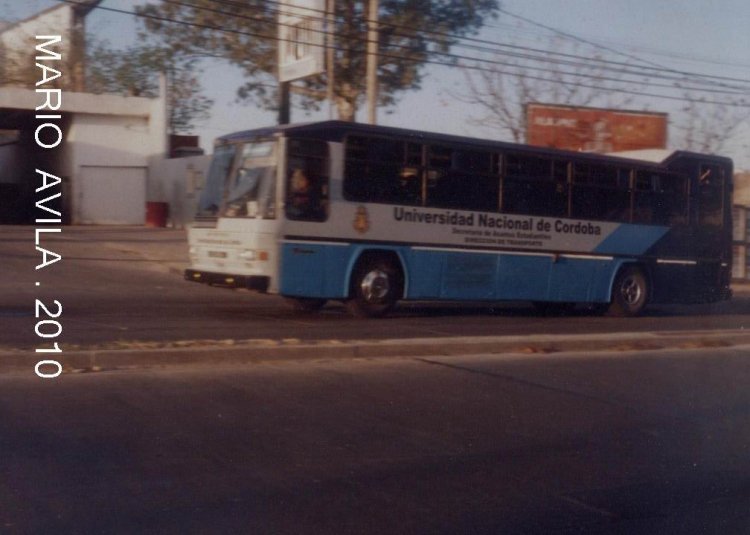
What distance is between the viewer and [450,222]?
18250 millimetres

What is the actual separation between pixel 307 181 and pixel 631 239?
308 inches

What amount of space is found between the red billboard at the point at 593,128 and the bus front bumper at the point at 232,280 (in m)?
18.1

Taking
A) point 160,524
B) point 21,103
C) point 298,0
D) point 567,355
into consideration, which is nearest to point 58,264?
point 298,0

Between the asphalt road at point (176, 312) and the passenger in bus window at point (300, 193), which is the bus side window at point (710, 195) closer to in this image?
the asphalt road at point (176, 312)

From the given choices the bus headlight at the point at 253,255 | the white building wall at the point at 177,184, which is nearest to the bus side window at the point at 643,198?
the bus headlight at the point at 253,255

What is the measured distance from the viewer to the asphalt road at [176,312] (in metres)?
14.5

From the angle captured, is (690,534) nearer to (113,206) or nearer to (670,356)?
(670,356)

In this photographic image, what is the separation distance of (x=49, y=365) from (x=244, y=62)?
89.2 ft

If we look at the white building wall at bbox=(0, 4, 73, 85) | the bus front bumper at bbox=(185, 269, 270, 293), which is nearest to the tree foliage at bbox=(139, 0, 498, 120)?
the white building wall at bbox=(0, 4, 73, 85)

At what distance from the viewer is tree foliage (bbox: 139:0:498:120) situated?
35000 mm

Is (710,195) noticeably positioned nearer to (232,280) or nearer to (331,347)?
(232,280)

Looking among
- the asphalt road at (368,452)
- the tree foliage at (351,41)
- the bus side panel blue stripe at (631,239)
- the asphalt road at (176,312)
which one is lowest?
the asphalt road at (368,452)

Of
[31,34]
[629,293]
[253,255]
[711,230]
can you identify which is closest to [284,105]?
[253,255]

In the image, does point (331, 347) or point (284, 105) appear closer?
point (331, 347)
